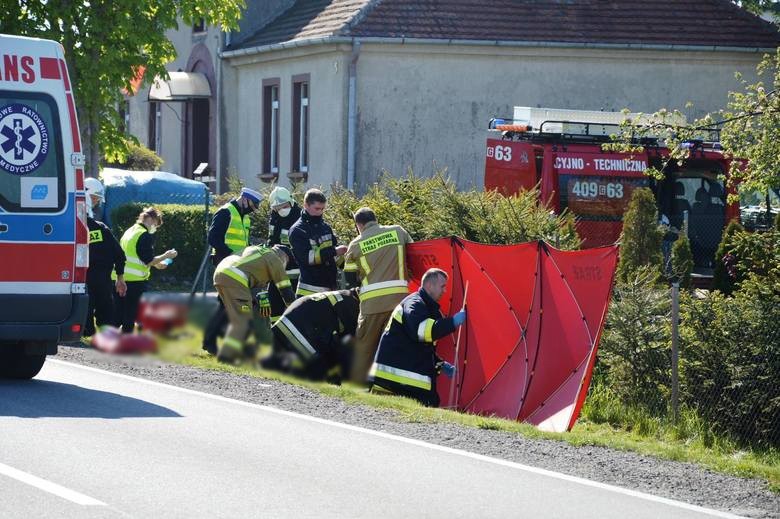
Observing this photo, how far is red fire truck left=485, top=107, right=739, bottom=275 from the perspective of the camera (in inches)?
772

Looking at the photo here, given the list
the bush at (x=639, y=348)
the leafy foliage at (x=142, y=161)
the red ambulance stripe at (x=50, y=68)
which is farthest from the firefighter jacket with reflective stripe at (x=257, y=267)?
the leafy foliage at (x=142, y=161)

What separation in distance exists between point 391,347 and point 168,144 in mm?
31922

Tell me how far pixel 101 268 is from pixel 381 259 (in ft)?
18.9

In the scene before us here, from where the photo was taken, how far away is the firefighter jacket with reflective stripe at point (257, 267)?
4020mm

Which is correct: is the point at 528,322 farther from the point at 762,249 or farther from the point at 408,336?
the point at 408,336

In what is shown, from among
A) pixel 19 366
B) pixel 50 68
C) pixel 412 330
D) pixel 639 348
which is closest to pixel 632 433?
pixel 639 348

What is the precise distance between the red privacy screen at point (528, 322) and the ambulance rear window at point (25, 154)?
7599 mm

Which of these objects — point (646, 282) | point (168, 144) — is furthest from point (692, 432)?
point (168, 144)

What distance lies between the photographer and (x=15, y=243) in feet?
13.6

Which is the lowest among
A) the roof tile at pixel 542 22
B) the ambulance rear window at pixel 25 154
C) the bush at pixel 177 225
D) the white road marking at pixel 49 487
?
the white road marking at pixel 49 487

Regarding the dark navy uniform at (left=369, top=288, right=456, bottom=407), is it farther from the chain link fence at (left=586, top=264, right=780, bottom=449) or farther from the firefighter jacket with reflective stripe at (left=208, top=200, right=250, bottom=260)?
the chain link fence at (left=586, top=264, right=780, bottom=449)

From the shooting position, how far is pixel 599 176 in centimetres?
1975

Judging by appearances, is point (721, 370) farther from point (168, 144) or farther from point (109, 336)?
point (168, 144)

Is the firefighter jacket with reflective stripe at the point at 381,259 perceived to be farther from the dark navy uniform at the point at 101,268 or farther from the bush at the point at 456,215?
the dark navy uniform at the point at 101,268
